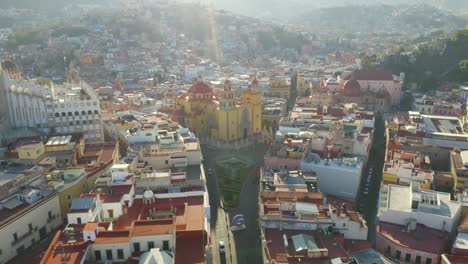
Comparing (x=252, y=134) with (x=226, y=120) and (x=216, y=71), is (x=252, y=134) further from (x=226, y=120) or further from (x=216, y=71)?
(x=216, y=71)

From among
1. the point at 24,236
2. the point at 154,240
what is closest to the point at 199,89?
the point at 24,236

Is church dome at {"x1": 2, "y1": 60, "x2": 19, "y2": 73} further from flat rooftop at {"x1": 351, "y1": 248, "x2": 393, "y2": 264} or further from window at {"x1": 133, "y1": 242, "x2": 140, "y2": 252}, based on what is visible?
flat rooftop at {"x1": 351, "y1": 248, "x2": 393, "y2": 264}

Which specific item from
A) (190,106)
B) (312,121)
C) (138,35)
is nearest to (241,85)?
(190,106)

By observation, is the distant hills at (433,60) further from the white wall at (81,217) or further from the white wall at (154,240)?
the white wall at (81,217)

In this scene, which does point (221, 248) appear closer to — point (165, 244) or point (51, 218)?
point (165, 244)

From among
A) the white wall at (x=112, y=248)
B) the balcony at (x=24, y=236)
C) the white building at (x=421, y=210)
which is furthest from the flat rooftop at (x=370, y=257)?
the balcony at (x=24, y=236)

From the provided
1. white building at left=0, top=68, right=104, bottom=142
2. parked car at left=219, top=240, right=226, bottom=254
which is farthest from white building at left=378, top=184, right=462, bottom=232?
white building at left=0, top=68, right=104, bottom=142

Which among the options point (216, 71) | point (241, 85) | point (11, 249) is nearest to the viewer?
point (11, 249)
